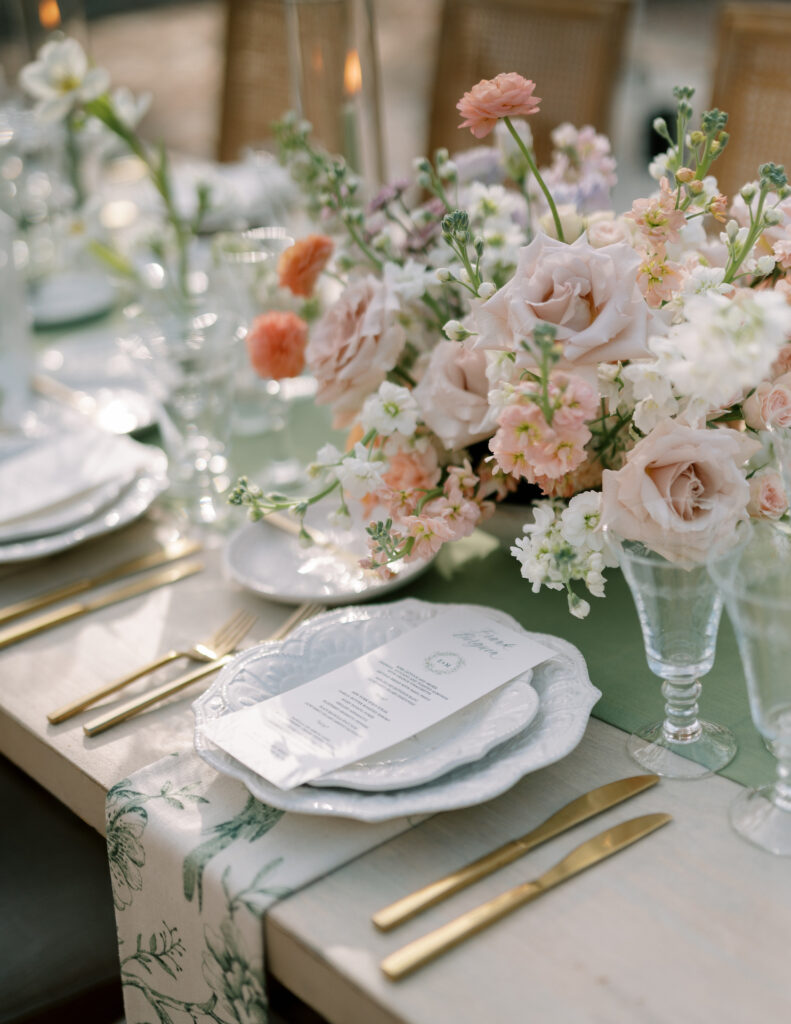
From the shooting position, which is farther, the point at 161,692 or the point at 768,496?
the point at 161,692

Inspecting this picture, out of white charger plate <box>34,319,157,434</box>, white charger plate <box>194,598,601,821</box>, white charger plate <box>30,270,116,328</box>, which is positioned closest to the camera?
white charger plate <box>194,598,601,821</box>

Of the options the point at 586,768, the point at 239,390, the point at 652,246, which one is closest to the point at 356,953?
the point at 586,768

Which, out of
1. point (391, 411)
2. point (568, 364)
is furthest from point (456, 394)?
point (568, 364)

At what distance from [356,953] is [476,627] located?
12.4 inches

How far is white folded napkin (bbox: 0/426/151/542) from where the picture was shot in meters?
1.20

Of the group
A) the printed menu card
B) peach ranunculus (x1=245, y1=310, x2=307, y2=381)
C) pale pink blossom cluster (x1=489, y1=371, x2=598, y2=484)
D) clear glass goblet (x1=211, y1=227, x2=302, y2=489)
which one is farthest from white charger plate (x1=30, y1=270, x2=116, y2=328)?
pale pink blossom cluster (x1=489, y1=371, x2=598, y2=484)

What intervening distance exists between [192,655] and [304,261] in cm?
42

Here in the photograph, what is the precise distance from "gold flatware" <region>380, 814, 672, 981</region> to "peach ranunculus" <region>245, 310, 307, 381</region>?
60cm

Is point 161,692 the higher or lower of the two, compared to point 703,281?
lower

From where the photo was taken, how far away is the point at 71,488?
4.07ft

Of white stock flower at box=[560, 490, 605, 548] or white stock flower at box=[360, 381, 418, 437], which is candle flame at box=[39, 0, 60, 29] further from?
white stock flower at box=[560, 490, 605, 548]

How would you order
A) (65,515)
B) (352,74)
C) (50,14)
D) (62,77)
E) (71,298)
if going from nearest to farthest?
(65,515) < (62,77) < (352,74) < (71,298) < (50,14)

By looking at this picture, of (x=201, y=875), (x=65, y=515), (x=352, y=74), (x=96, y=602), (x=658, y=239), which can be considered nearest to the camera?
(x=201, y=875)

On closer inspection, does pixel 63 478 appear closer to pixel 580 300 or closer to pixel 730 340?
pixel 580 300
